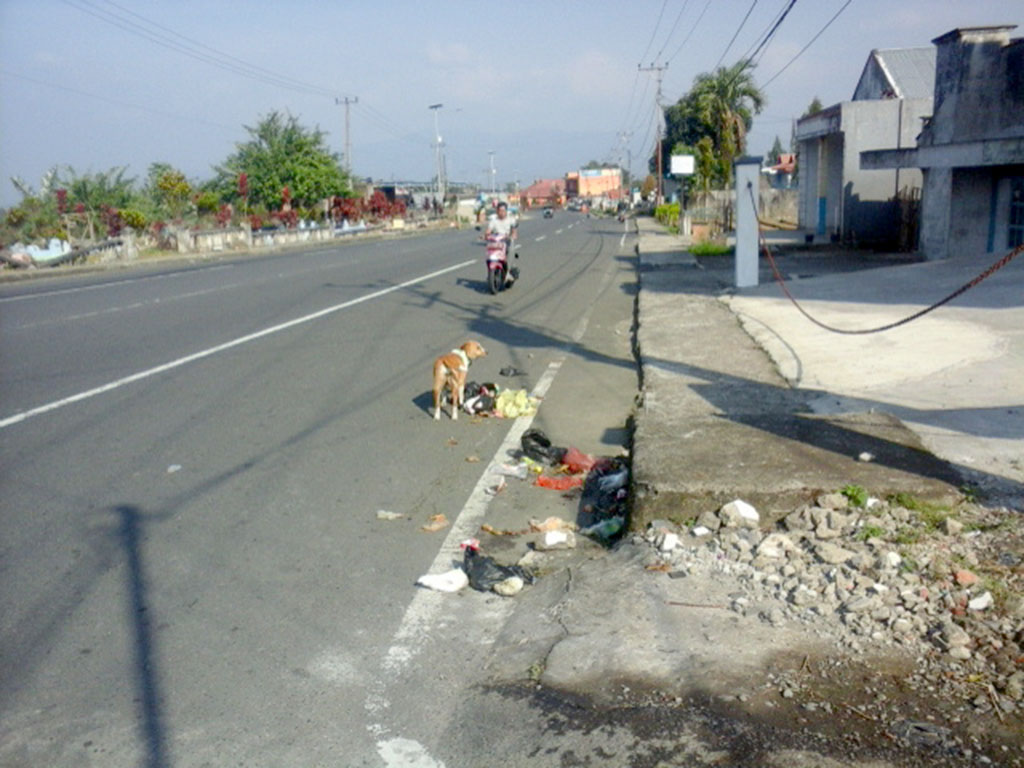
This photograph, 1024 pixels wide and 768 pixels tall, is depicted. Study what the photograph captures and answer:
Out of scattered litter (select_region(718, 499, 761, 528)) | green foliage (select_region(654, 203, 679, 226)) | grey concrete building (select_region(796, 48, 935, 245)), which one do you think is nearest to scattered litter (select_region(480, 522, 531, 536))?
scattered litter (select_region(718, 499, 761, 528))

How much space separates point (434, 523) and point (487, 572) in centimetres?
100

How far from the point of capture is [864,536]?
17.3ft

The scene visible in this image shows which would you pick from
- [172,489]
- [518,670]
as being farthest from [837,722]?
[172,489]

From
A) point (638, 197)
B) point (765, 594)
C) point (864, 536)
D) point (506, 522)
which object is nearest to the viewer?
point (765, 594)

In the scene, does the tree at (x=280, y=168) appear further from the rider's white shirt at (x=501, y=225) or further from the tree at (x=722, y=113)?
the rider's white shirt at (x=501, y=225)

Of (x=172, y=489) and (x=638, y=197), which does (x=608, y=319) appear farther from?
(x=638, y=197)

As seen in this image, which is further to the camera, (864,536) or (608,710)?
(864,536)

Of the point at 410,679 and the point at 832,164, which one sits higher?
the point at 832,164

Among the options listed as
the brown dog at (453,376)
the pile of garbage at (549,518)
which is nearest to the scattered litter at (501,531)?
the pile of garbage at (549,518)

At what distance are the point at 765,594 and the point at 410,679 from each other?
184cm

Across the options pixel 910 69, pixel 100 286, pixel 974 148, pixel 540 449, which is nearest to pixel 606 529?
pixel 540 449

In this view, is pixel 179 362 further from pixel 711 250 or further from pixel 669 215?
pixel 669 215

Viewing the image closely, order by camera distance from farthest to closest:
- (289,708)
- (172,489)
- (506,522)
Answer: (172,489) → (506,522) → (289,708)

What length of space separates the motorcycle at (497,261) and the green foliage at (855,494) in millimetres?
14350
